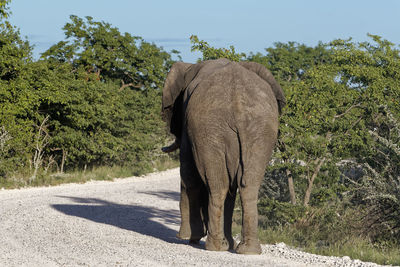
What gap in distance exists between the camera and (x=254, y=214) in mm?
8750

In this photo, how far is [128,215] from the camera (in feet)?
47.5

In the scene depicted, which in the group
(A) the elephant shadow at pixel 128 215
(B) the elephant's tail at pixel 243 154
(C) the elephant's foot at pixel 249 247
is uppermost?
(B) the elephant's tail at pixel 243 154

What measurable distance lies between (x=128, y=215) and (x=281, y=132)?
392 cm

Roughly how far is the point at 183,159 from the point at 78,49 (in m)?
26.9

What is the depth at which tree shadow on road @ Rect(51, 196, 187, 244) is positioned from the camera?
1235 cm

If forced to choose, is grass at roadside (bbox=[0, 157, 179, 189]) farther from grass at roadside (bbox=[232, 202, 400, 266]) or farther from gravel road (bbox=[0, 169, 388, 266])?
grass at roadside (bbox=[232, 202, 400, 266])

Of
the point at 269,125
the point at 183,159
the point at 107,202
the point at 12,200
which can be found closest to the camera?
the point at 269,125

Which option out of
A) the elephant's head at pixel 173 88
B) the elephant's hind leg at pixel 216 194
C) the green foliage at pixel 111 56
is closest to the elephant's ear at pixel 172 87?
the elephant's head at pixel 173 88

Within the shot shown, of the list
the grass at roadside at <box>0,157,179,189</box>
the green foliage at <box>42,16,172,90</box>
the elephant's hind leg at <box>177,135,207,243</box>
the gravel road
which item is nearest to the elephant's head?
the elephant's hind leg at <box>177,135,207,243</box>

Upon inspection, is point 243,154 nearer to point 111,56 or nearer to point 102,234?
point 102,234

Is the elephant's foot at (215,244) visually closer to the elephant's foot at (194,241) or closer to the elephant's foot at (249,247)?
the elephant's foot at (249,247)

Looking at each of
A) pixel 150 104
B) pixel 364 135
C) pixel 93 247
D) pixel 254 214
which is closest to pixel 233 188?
pixel 254 214

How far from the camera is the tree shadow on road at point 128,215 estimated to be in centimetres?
1235

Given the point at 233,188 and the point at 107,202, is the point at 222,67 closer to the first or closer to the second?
the point at 233,188
